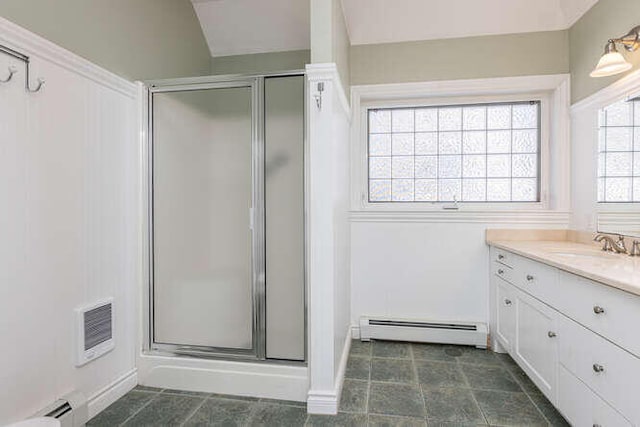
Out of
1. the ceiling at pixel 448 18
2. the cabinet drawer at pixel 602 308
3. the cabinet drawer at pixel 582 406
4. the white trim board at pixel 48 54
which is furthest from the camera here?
the ceiling at pixel 448 18

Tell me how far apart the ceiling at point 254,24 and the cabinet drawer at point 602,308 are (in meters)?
2.51

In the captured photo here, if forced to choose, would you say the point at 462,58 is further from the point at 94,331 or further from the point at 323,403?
the point at 94,331

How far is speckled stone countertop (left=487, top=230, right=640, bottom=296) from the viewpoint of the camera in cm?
127

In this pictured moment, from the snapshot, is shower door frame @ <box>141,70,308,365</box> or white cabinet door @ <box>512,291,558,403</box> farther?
shower door frame @ <box>141,70,308,365</box>

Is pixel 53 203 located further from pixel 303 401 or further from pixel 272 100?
pixel 303 401

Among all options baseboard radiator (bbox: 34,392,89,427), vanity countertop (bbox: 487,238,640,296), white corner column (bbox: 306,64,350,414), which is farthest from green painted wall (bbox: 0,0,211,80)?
vanity countertop (bbox: 487,238,640,296)

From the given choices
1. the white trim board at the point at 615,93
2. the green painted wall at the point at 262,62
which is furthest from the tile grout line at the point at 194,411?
the white trim board at the point at 615,93

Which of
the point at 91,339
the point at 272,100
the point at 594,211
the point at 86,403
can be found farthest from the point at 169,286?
the point at 594,211

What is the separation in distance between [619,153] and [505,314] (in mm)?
1244

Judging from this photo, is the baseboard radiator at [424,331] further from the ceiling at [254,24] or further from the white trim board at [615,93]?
the ceiling at [254,24]

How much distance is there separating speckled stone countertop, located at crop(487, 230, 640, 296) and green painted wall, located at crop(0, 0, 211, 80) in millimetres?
2600

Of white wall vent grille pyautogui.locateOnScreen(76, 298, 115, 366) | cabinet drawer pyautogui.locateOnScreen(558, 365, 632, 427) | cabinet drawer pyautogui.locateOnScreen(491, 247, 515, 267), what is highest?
cabinet drawer pyautogui.locateOnScreen(491, 247, 515, 267)

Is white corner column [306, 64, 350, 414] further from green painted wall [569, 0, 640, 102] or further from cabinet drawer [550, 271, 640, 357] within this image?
green painted wall [569, 0, 640, 102]

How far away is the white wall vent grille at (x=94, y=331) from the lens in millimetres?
1771
